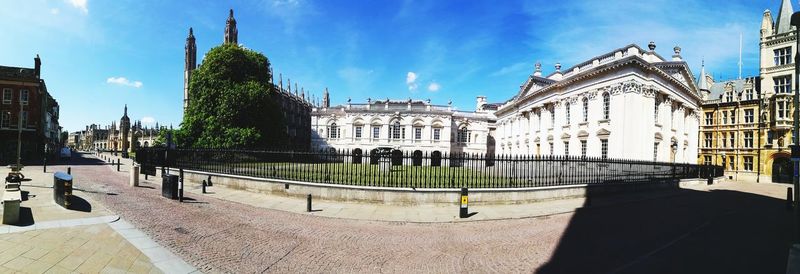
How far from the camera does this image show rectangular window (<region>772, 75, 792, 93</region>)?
34906mm

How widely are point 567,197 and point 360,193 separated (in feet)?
30.4

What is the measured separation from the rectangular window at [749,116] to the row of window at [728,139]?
4.37 ft

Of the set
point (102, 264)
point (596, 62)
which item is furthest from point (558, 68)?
point (102, 264)

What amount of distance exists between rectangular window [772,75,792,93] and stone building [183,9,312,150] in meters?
62.2

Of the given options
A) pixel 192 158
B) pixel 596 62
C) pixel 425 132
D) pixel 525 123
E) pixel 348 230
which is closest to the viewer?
pixel 348 230

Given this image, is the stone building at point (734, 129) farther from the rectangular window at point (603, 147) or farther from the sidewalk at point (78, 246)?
the sidewalk at point (78, 246)

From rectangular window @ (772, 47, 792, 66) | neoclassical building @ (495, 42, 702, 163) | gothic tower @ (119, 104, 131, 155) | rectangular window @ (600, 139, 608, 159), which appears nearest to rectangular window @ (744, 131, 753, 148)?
neoclassical building @ (495, 42, 702, 163)

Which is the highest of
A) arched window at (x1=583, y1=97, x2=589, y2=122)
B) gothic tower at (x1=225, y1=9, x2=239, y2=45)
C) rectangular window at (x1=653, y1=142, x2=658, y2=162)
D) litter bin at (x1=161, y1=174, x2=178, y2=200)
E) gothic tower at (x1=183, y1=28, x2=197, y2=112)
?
gothic tower at (x1=225, y1=9, x2=239, y2=45)

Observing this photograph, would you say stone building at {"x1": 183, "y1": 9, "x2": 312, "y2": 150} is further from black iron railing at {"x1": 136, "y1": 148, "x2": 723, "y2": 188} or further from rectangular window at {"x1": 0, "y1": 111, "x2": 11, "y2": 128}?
black iron railing at {"x1": 136, "y1": 148, "x2": 723, "y2": 188}

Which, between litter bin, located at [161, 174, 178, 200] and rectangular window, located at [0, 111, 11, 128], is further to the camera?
rectangular window, located at [0, 111, 11, 128]

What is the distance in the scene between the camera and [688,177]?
26.2 m

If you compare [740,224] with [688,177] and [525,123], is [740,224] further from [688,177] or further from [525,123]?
[525,123]

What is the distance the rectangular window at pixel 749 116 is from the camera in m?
37.8

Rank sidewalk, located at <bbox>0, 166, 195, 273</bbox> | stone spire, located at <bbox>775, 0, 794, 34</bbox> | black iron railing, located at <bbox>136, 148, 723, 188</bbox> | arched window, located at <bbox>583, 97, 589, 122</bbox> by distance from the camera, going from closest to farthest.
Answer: sidewalk, located at <bbox>0, 166, 195, 273</bbox> → black iron railing, located at <bbox>136, 148, 723, 188</bbox> → arched window, located at <bbox>583, 97, 589, 122</bbox> → stone spire, located at <bbox>775, 0, 794, 34</bbox>
